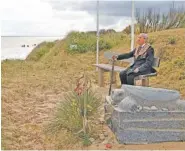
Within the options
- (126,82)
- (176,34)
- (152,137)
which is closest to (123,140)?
(152,137)

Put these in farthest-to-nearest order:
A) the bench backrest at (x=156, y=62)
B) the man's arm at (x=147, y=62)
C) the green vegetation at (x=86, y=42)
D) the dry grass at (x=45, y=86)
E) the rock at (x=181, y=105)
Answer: the green vegetation at (x=86, y=42)
the bench backrest at (x=156, y=62)
the man's arm at (x=147, y=62)
the dry grass at (x=45, y=86)
the rock at (x=181, y=105)

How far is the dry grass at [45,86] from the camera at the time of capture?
18.2ft

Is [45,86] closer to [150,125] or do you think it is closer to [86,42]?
[150,125]

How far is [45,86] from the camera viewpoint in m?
9.78

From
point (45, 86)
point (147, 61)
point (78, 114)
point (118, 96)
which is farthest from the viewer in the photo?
point (45, 86)

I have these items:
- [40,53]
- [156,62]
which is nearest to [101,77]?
[156,62]

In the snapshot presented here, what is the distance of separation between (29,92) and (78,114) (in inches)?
141

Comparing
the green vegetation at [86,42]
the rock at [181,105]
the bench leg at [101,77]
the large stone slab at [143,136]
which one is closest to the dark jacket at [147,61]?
the rock at [181,105]

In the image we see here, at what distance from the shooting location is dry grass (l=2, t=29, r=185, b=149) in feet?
18.2

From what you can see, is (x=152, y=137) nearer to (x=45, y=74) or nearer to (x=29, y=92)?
(x=29, y=92)

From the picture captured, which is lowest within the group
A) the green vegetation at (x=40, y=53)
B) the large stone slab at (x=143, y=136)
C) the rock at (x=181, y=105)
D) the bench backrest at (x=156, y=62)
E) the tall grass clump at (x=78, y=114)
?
the green vegetation at (x=40, y=53)

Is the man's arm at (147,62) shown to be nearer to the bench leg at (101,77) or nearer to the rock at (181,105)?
the rock at (181,105)

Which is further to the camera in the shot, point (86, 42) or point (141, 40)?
point (86, 42)

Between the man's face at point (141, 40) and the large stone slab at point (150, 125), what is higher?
the man's face at point (141, 40)
